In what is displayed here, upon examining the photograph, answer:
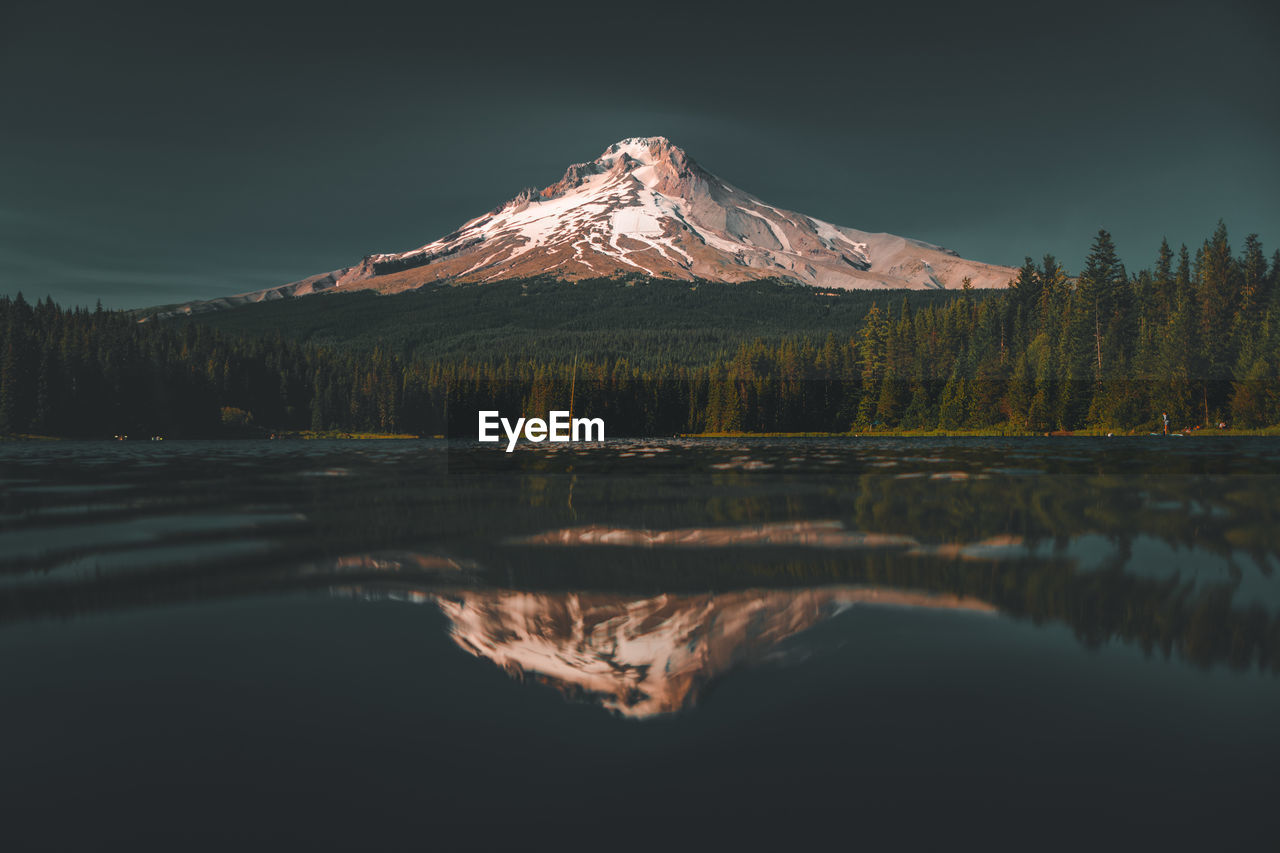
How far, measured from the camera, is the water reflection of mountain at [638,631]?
380 inches

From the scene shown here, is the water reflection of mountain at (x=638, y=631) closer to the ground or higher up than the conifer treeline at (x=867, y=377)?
closer to the ground

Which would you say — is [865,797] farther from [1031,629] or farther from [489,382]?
[489,382]

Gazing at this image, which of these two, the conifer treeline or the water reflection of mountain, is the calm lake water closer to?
the water reflection of mountain

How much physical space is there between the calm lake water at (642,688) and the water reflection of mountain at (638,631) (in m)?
0.07

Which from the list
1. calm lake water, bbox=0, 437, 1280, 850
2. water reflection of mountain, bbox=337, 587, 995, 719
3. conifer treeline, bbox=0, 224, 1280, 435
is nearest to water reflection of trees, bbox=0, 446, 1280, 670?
calm lake water, bbox=0, 437, 1280, 850

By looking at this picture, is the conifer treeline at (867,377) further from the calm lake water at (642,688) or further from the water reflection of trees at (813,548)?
the calm lake water at (642,688)

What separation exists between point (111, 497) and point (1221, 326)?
481 ft

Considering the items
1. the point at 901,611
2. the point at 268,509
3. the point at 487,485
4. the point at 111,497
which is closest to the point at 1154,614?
the point at 901,611

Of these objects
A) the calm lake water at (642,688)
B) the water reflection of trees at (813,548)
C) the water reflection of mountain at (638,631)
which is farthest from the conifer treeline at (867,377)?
the water reflection of mountain at (638,631)

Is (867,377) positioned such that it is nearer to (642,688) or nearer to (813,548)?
(813,548)

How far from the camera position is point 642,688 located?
944 centimetres

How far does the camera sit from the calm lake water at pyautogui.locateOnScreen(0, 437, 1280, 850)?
6.38 meters

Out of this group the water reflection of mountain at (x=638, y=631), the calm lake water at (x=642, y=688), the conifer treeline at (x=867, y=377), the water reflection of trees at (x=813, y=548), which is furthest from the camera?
the conifer treeline at (x=867, y=377)

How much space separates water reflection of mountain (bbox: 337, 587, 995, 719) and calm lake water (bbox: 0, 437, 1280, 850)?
74 millimetres
